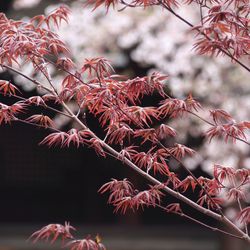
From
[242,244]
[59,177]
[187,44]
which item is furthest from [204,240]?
[187,44]

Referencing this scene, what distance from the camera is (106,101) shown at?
9.23 ft

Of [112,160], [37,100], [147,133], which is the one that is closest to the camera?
[147,133]

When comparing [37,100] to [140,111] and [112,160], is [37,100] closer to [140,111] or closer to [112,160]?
[140,111]

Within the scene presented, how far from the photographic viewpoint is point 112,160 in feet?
36.3

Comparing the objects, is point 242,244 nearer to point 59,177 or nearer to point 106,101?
point 59,177

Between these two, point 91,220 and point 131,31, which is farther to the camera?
point 91,220

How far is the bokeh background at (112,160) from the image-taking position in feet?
27.2

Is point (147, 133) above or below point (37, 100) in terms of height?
below

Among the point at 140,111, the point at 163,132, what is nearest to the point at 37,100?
the point at 140,111

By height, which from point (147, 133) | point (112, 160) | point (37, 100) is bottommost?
point (147, 133)

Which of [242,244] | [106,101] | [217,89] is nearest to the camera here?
[106,101]

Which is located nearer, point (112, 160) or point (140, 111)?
point (140, 111)

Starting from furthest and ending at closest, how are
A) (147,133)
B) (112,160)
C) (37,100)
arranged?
1. (112,160)
2. (37,100)
3. (147,133)

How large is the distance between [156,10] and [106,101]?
5599 millimetres
